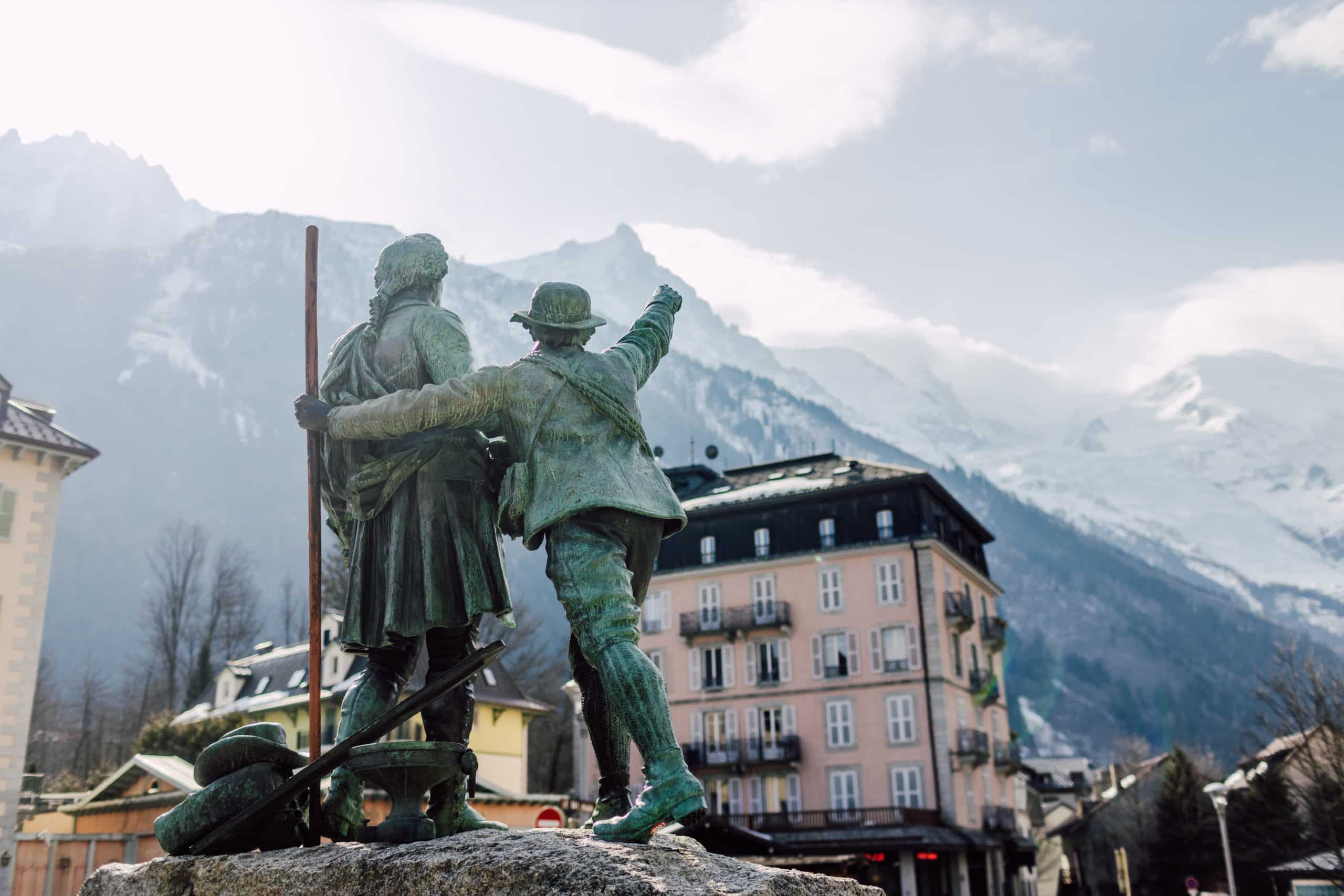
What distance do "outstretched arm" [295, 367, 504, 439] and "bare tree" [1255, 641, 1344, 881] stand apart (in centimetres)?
2477

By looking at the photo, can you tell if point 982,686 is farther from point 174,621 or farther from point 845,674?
point 174,621

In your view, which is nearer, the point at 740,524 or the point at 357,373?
the point at 357,373

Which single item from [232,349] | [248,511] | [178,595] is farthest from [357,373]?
[232,349]

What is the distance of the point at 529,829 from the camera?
13.6ft

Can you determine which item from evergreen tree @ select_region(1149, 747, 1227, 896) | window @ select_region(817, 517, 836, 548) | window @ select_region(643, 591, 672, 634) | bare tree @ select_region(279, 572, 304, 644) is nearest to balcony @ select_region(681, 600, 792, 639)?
window @ select_region(643, 591, 672, 634)

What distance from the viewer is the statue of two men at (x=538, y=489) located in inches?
168

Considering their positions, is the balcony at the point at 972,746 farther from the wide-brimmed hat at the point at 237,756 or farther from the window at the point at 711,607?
the wide-brimmed hat at the point at 237,756

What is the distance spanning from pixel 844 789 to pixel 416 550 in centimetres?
4246

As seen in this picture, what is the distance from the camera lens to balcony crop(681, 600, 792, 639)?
1859 inches

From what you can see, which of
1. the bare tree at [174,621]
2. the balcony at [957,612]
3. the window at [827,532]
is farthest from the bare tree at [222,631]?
the balcony at [957,612]

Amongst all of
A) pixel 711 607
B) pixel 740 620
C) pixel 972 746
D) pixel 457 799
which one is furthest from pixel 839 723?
pixel 457 799

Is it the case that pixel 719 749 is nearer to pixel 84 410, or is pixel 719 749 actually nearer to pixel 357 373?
pixel 357 373

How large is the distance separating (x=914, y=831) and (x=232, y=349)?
→ 161 metres

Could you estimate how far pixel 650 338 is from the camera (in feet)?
16.6
